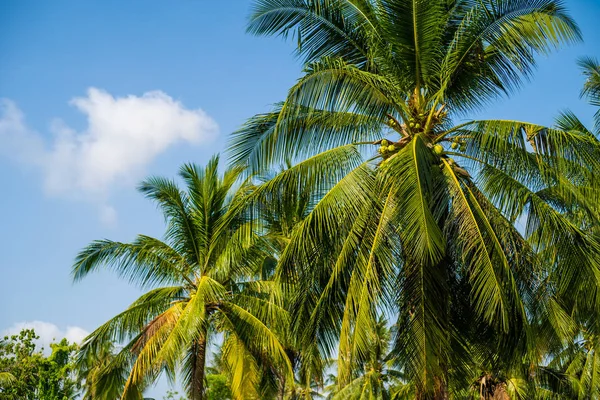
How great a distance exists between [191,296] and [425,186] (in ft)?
28.8

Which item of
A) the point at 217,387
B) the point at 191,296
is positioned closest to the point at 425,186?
the point at 191,296

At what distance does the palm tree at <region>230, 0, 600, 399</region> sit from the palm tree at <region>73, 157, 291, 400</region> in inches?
170

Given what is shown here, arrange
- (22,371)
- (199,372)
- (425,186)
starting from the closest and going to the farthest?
(425,186)
(199,372)
(22,371)

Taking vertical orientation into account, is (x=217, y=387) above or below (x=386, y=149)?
above

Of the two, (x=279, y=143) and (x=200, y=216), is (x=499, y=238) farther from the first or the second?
(x=200, y=216)

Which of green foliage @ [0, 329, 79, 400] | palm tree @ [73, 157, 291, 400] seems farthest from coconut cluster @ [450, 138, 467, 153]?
green foliage @ [0, 329, 79, 400]

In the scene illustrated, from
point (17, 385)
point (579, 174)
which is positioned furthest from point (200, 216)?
point (17, 385)

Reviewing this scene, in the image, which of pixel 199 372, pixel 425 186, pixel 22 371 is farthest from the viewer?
pixel 22 371

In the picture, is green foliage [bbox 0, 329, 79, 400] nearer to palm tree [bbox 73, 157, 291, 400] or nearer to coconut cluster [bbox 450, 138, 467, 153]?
palm tree [bbox 73, 157, 291, 400]

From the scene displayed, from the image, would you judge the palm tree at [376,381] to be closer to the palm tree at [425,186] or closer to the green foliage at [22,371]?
the green foliage at [22,371]

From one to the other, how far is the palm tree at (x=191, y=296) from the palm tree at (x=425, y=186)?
4311 mm

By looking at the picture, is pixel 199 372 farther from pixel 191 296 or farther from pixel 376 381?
pixel 376 381

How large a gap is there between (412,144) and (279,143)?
2.24m

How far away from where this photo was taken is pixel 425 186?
9438 millimetres
